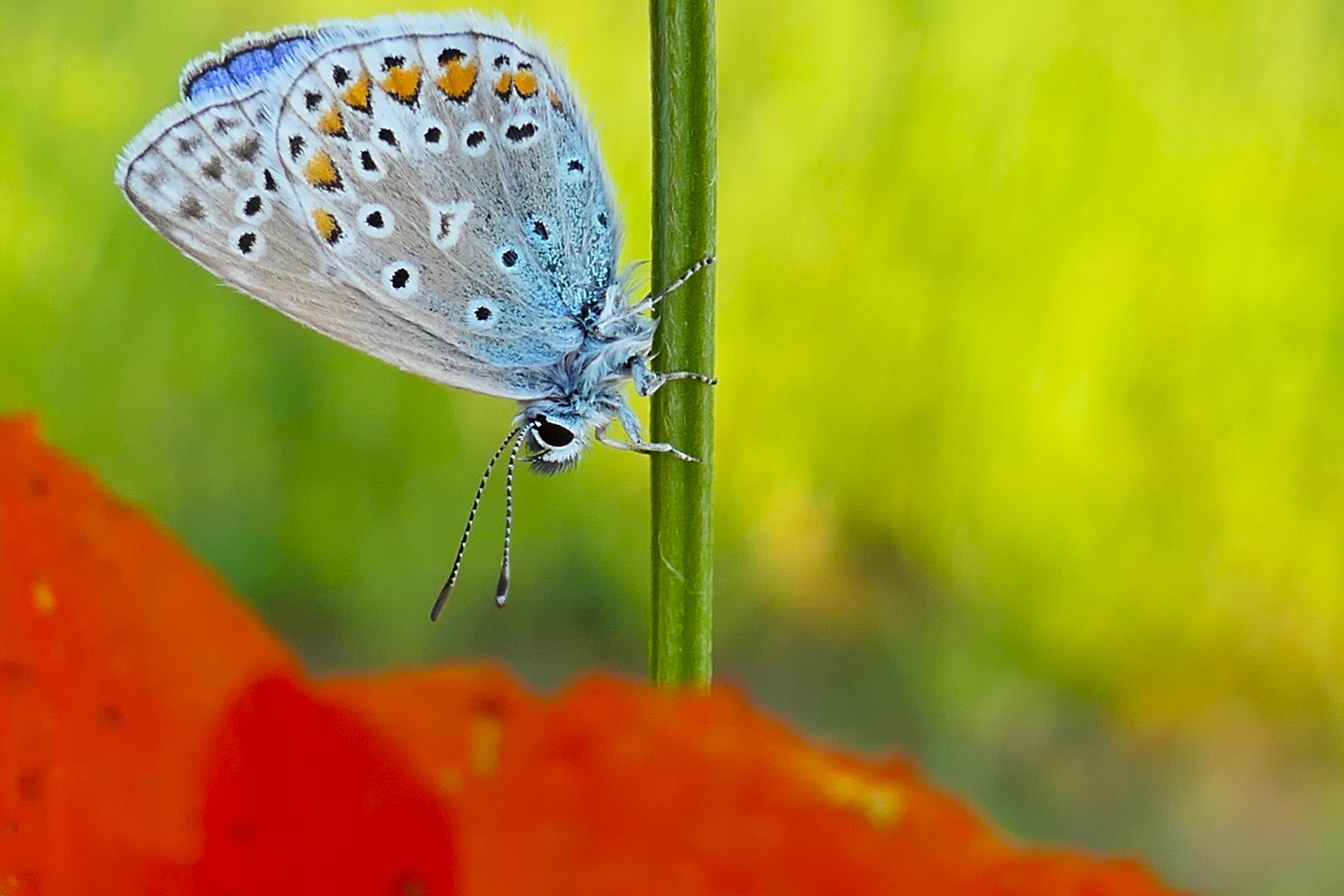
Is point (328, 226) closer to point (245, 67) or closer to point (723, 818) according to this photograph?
point (245, 67)

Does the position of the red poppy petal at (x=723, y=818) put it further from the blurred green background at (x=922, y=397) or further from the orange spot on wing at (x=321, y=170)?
the blurred green background at (x=922, y=397)

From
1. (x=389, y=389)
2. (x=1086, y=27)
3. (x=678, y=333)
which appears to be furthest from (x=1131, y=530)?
(x=678, y=333)

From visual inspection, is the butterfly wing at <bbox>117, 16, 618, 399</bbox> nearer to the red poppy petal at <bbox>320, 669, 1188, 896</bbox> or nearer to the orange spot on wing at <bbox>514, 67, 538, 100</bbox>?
the orange spot on wing at <bbox>514, 67, 538, 100</bbox>

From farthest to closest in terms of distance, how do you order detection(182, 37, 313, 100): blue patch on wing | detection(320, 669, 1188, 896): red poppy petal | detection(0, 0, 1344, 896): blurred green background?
detection(0, 0, 1344, 896): blurred green background → detection(182, 37, 313, 100): blue patch on wing → detection(320, 669, 1188, 896): red poppy petal

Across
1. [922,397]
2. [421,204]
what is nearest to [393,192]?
[421,204]

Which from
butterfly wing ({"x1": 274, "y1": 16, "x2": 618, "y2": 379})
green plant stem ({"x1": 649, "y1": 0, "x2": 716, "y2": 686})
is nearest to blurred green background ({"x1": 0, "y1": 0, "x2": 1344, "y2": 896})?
butterfly wing ({"x1": 274, "y1": 16, "x2": 618, "y2": 379})

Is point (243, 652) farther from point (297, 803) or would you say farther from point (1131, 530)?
point (1131, 530)

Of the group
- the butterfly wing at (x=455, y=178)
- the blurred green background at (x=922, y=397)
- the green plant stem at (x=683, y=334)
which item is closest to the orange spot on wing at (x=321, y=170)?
the butterfly wing at (x=455, y=178)
